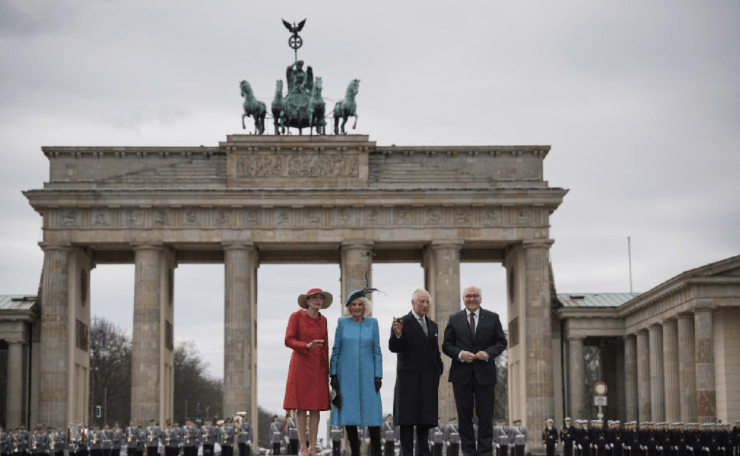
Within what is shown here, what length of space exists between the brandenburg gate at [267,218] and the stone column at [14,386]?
126 centimetres

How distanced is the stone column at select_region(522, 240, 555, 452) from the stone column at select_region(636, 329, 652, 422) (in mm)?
3987

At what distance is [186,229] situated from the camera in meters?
58.0

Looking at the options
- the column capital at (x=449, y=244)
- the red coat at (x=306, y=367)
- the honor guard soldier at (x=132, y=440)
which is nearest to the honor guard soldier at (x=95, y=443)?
the honor guard soldier at (x=132, y=440)

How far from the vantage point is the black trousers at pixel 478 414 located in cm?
1565

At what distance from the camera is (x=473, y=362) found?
51.8ft

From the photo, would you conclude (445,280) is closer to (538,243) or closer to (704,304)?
(538,243)

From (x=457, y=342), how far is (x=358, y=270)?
41853mm

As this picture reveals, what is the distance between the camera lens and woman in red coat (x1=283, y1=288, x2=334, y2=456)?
15.8 meters

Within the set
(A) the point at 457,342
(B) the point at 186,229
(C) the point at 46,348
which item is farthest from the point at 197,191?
(A) the point at 457,342

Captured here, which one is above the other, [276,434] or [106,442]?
[276,434]

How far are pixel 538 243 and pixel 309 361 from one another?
4323 centimetres

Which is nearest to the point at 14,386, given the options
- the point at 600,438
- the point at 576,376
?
the point at 576,376

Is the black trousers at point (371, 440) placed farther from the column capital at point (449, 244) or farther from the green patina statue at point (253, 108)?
the green patina statue at point (253, 108)

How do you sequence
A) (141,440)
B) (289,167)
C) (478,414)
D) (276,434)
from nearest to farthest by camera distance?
(478,414)
(276,434)
(141,440)
(289,167)
